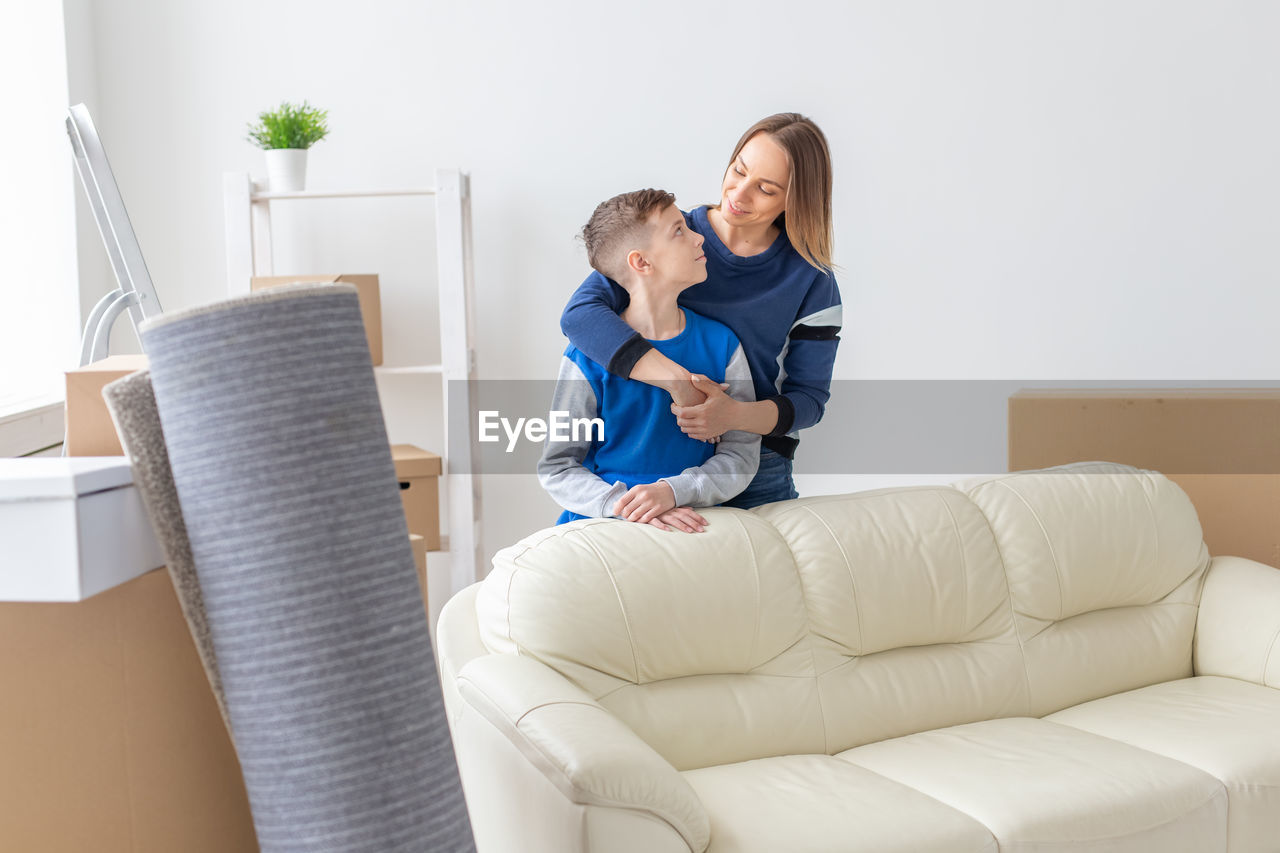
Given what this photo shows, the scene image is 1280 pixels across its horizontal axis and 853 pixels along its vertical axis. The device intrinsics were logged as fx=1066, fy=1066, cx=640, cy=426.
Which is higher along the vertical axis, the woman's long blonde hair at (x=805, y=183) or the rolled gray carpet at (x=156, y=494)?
the woman's long blonde hair at (x=805, y=183)

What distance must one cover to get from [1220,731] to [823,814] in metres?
0.84

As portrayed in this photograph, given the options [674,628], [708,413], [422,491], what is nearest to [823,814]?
[674,628]

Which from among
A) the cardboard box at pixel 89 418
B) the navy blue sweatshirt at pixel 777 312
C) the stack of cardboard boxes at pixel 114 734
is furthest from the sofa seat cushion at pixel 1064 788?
the cardboard box at pixel 89 418

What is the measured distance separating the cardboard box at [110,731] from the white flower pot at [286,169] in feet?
8.69

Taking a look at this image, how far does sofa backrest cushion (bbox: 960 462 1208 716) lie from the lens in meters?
2.16

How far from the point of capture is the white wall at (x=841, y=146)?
3215mm

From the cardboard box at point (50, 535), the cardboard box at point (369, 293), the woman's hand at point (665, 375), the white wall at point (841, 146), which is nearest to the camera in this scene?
the cardboard box at point (50, 535)

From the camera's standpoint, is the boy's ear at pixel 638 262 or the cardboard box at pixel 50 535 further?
the boy's ear at pixel 638 262

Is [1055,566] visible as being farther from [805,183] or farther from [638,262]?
[638,262]

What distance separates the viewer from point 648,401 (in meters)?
2.01

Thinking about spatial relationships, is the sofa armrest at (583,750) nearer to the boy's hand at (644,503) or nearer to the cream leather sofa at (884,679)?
the cream leather sofa at (884,679)

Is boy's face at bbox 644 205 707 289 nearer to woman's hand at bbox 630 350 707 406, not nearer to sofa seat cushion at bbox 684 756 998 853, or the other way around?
woman's hand at bbox 630 350 707 406

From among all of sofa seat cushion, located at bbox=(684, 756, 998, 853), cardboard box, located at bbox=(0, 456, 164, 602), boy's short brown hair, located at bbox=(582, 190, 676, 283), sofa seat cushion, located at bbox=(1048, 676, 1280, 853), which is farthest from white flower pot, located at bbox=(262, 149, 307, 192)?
cardboard box, located at bbox=(0, 456, 164, 602)

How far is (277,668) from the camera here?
0.59 m
